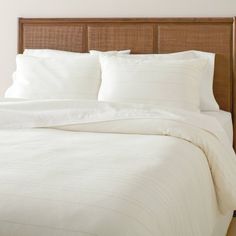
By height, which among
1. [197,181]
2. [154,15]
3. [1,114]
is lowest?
[197,181]

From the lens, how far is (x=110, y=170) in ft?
5.99

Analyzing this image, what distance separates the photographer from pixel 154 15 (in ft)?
11.9

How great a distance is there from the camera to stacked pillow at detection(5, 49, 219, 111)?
125 inches

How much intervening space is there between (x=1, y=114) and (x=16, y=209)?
4.17ft

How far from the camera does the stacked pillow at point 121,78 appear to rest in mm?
3170

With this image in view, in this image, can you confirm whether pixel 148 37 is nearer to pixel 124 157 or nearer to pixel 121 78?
pixel 121 78

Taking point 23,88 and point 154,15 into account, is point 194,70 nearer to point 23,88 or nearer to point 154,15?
point 154,15

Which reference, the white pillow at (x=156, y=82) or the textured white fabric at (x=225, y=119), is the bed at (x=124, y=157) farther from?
the white pillow at (x=156, y=82)

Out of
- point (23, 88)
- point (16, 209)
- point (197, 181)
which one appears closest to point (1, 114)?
point (23, 88)

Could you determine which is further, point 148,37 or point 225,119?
point 148,37

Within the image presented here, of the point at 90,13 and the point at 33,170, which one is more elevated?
the point at 90,13

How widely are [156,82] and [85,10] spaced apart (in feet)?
2.95

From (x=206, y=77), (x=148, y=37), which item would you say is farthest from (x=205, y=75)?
(x=148, y=37)

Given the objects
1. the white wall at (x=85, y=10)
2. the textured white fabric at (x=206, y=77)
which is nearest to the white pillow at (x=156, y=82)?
the textured white fabric at (x=206, y=77)
